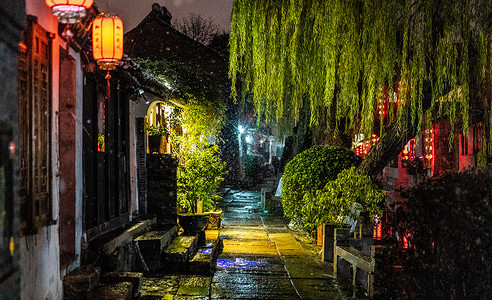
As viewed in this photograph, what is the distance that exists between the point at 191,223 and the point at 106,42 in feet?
16.7

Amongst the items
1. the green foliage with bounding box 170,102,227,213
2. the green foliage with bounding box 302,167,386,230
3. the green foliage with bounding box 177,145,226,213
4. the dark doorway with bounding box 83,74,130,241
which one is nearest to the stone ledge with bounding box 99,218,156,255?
the dark doorway with bounding box 83,74,130,241

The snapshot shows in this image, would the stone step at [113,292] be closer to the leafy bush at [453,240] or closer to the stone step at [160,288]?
the stone step at [160,288]

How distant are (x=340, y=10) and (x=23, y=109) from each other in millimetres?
4560

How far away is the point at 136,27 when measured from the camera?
27.3 meters

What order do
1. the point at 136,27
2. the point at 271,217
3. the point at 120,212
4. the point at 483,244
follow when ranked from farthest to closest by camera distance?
the point at 136,27 < the point at 271,217 < the point at 120,212 < the point at 483,244

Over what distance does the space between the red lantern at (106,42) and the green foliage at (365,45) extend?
2.12 meters

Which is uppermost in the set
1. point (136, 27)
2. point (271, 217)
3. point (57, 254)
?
point (136, 27)

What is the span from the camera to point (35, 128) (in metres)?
5.20

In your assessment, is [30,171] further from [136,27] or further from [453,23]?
[136,27]

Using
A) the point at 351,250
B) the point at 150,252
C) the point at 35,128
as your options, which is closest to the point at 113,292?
the point at 35,128

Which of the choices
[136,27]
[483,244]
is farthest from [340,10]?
[136,27]

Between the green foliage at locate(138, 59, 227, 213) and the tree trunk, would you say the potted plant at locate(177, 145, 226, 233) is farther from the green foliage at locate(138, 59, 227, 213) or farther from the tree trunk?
the tree trunk

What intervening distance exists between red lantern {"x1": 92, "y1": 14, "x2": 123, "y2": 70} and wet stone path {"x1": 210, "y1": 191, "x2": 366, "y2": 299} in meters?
4.43

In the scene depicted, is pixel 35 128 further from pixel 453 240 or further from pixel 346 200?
pixel 346 200
